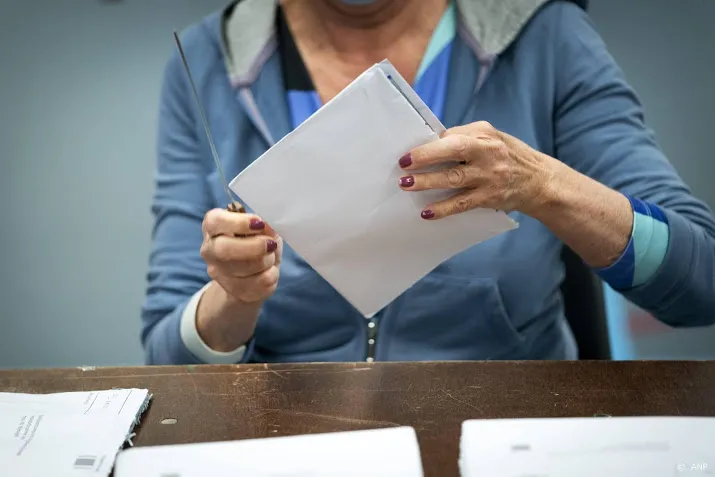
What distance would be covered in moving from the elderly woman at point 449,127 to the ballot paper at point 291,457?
29cm

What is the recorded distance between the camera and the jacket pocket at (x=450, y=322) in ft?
3.03

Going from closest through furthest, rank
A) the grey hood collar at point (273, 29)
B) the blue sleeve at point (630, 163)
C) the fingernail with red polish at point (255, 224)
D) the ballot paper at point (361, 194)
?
the ballot paper at point (361, 194) < the fingernail with red polish at point (255, 224) < the blue sleeve at point (630, 163) < the grey hood collar at point (273, 29)

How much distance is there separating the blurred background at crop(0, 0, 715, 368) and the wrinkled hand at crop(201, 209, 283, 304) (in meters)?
0.59

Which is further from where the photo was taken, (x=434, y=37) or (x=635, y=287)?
(x=434, y=37)

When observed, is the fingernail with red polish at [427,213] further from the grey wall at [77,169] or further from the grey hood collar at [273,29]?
the grey wall at [77,169]

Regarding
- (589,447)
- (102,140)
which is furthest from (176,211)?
(589,447)

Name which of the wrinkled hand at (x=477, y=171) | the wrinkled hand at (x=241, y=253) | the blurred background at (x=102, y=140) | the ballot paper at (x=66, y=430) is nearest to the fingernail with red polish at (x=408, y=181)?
the wrinkled hand at (x=477, y=171)

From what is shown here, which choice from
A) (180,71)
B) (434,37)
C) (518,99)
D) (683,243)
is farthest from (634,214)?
(180,71)

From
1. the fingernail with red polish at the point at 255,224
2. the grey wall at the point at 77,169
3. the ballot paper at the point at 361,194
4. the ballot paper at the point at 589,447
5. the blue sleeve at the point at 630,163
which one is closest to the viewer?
the ballot paper at the point at 589,447

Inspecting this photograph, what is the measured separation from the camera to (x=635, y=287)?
2.74ft

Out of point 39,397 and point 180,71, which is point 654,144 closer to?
point 180,71

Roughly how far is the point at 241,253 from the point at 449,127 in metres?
0.36

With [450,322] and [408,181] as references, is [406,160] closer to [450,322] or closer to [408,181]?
[408,181]

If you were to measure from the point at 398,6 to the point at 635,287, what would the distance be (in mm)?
493
